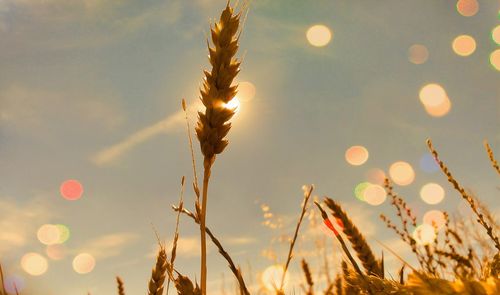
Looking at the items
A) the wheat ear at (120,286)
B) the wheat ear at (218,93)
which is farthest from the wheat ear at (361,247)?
the wheat ear at (120,286)

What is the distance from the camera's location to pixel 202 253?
1129mm

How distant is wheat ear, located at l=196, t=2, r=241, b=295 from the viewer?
134cm

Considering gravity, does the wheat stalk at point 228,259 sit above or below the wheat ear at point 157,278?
below

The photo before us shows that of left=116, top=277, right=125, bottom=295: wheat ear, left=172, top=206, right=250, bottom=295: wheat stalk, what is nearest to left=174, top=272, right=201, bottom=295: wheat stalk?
left=172, top=206, right=250, bottom=295: wheat stalk

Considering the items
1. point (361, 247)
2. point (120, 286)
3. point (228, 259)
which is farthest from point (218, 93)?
point (120, 286)

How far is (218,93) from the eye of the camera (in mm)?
1416

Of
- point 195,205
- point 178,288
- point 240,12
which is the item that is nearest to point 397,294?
point 178,288

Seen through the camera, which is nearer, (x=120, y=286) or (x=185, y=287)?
(x=185, y=287)

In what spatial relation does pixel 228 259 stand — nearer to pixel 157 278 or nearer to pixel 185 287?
pixel 185 287

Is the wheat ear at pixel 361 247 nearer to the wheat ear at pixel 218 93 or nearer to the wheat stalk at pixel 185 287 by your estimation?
the wheat ear at pixel 218 93

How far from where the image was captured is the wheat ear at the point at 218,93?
1344mm

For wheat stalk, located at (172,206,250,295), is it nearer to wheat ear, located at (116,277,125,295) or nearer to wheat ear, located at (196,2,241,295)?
wheat ear, located at (196,2,241,295)

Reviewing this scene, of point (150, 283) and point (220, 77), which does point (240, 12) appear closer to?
point (220, 77)

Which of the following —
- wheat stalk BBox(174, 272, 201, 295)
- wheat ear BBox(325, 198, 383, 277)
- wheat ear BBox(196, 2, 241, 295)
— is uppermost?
wheat ear BBox(196, 2, 241, 295)
